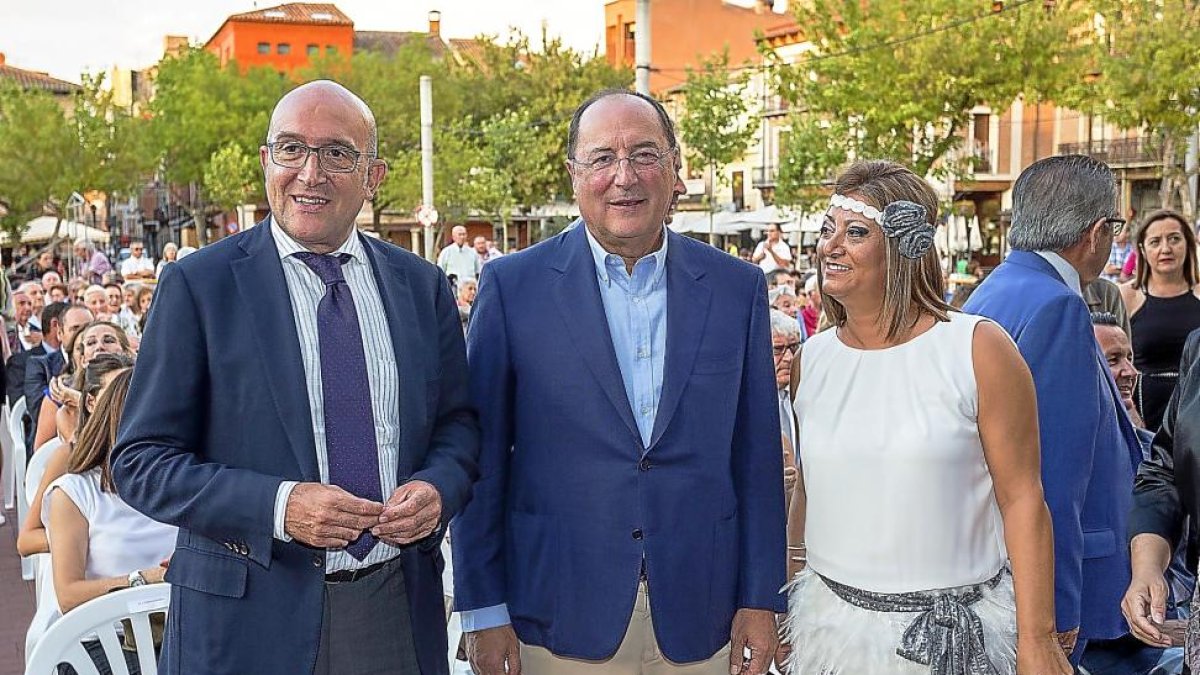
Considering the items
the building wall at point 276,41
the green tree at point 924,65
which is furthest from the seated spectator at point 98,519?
the building wall at point 276,41

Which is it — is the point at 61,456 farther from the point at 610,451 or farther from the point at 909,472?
the point at 909,472

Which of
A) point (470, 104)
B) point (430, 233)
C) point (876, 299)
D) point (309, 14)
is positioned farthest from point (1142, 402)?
point (309, 14)

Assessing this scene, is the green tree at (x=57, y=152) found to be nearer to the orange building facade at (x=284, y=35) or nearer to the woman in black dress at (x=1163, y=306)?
the orange building facade at (x=284, y=35)

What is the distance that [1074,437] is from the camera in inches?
124

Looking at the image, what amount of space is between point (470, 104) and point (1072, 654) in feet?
144

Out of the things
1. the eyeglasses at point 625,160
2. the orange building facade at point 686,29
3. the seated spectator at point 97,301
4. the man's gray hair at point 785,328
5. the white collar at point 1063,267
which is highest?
the orange building facade at point 686,29

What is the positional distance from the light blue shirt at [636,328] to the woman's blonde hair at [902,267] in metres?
0.40

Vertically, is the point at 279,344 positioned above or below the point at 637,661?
above

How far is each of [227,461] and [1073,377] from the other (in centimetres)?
210

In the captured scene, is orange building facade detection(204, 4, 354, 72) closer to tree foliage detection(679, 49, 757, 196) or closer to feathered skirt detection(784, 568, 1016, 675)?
tree foliage detection(679, 49, 757, 196)

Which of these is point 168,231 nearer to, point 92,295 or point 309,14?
point 309,14

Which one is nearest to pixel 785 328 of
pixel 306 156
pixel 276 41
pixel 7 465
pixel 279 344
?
pixel 306 156

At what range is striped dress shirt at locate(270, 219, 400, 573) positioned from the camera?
2658 mm

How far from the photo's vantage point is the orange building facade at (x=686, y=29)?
56.0 meters
